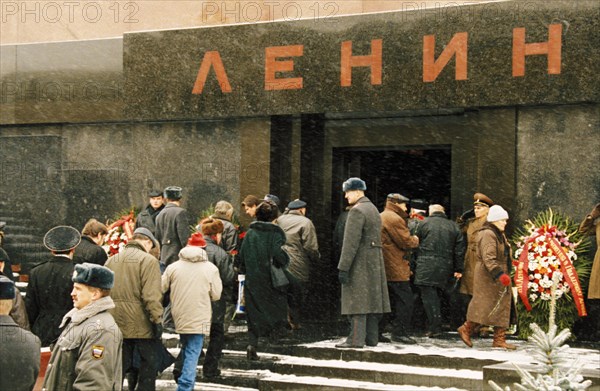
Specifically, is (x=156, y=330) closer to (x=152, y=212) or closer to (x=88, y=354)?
(x=88, y=354)

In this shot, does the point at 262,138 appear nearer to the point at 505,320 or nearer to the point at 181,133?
the point at 181,133

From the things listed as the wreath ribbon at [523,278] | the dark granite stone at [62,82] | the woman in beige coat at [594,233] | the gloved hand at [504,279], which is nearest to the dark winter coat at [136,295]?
the gloved hand at [504,279]

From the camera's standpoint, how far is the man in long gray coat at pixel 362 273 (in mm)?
12039

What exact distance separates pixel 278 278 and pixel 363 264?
3.27ft

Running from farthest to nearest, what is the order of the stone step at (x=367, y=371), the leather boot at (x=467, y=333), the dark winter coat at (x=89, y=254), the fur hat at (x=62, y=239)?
the leather boot at (x=467, y=333) → the stone step at (x=367, y=371) → the dark winter coat at (x=89, y=254) → the fur hat at (x=62, y=239)

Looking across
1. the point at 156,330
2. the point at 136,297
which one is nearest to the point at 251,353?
the point at 156,330

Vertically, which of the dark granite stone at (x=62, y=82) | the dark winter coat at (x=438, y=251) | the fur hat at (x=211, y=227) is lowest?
the dark winter coat at (x=438, y=251)

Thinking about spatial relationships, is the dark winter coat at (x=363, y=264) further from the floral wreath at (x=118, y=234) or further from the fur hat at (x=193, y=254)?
the floral wreath at (x=118, y=234)

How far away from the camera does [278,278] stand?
1205 centimetres

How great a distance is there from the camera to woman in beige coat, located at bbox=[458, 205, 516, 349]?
11.8m

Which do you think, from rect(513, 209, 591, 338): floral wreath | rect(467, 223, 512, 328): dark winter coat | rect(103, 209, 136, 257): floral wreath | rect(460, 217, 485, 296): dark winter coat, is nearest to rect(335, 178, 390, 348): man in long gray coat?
rect(467, 223, 512, 328): dark winter coat

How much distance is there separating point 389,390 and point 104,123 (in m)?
8.11

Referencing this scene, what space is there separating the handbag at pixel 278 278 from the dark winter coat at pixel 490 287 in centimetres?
214

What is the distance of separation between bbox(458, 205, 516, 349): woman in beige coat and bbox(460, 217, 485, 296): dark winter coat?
95 cm
